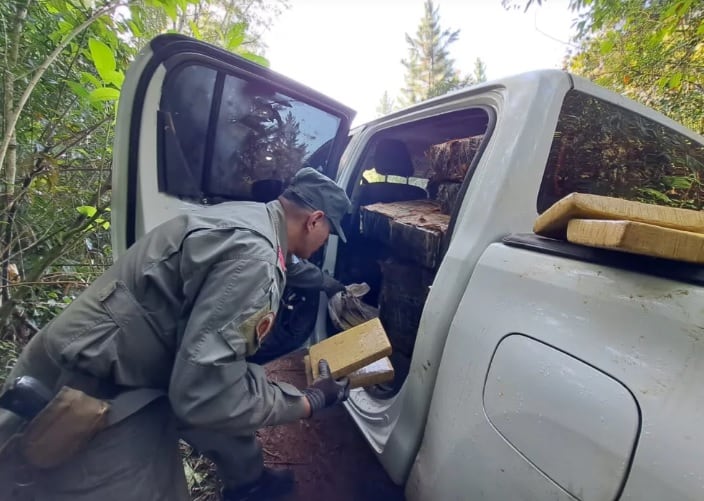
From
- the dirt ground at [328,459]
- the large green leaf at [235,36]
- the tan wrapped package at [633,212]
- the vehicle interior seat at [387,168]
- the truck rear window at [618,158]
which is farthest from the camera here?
the vehicle interior seat at [387,168]

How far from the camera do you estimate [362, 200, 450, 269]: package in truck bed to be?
1636mm

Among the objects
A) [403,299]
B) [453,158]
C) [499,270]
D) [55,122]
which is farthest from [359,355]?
[55,122]

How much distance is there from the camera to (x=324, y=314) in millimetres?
2666

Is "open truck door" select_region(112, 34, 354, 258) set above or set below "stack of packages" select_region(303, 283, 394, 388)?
above

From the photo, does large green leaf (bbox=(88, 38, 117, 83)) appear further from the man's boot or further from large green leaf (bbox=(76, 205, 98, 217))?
the man's boot

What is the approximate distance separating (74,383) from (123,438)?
266 mm

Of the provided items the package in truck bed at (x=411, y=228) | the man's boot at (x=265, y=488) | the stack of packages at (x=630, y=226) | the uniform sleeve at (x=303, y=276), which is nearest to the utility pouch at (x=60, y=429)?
the man's boot at (x=265, y=488)

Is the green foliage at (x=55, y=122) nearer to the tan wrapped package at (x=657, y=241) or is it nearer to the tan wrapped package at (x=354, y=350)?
the tan wrapped package at (x=354, y=350)

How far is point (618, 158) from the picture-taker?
62.9 inches

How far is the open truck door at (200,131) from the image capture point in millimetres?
1687

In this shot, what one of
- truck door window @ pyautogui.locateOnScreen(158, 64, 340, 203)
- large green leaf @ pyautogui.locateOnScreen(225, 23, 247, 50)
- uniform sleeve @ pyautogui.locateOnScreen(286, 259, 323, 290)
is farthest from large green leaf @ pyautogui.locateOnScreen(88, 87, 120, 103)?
uniform sleeve @ pyautogui.locateOnScreen(286, 259, 323, 290)

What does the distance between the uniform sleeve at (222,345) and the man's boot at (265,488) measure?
1.98ft

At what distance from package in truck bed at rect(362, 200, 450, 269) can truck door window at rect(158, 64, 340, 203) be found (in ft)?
2.02

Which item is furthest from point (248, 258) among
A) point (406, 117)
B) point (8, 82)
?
point (8, 82)
